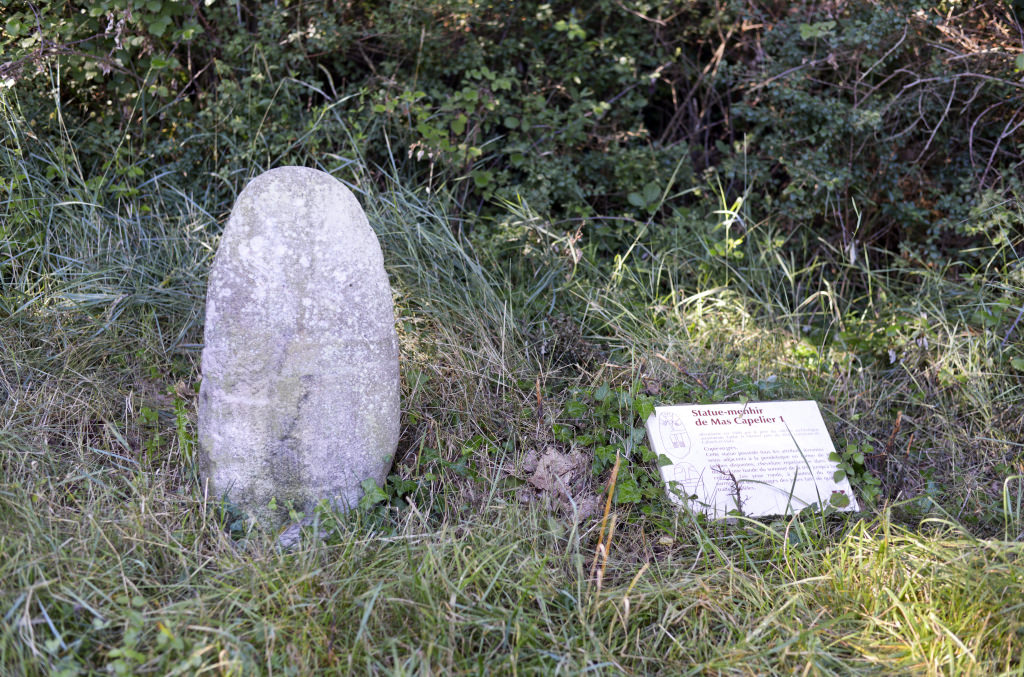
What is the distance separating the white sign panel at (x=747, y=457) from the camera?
2684mm

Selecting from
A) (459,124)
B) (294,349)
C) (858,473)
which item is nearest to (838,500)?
(858,473)

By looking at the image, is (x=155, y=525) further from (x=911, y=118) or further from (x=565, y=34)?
(x=911, y=118)

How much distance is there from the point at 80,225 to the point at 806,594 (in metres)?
3.31

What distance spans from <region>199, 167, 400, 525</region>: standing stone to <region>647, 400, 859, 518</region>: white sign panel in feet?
3.27

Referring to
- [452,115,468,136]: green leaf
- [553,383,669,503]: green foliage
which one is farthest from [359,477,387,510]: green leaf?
[452,115,468,136]: green leaf

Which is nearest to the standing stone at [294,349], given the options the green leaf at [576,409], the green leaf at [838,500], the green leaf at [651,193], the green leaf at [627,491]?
the green leaf at [576,409]

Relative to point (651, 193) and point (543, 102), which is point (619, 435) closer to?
point (651, 193)

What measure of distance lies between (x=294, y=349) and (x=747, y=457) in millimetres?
1550

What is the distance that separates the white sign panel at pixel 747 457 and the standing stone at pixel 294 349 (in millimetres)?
996

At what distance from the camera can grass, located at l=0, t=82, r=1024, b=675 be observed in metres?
2.05

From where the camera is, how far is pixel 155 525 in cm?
235

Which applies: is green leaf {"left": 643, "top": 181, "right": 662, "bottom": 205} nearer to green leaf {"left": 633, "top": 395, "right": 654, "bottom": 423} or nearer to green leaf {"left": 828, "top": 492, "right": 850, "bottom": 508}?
green leaf {"left": 633, "top": 395, "right": 654, "bottom": 423}

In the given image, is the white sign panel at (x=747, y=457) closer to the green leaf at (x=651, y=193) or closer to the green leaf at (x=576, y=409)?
the green leaf at (x=576, y=409)

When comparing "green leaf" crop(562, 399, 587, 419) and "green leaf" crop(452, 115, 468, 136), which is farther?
"green leaf" crop(452, 115, 468, 136)
